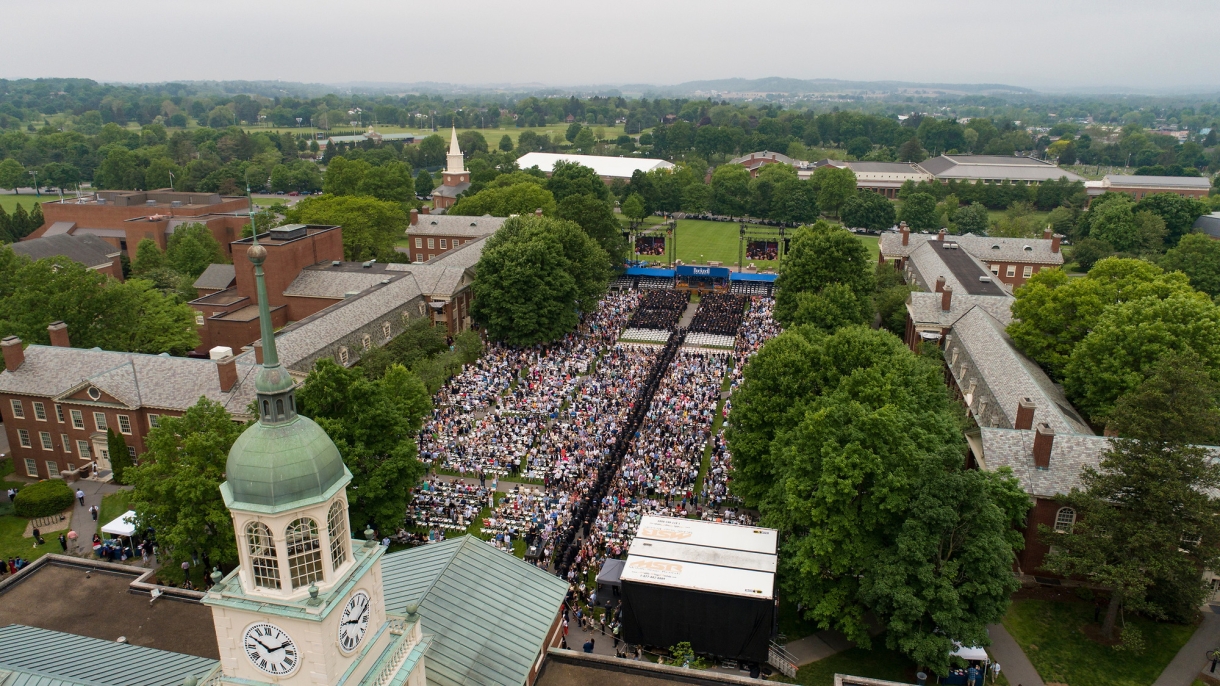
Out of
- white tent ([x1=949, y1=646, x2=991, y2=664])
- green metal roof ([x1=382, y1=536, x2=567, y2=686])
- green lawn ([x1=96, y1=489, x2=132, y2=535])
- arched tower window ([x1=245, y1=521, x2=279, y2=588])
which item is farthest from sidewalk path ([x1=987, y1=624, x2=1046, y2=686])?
green lawn ([x1=96, y1=489, x2=132, y2=535])

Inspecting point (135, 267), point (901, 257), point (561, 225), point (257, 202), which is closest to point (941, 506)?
point (561, 225)

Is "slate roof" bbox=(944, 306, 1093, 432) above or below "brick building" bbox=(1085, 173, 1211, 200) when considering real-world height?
below

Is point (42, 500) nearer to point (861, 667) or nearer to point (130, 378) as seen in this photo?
point (130, 378)

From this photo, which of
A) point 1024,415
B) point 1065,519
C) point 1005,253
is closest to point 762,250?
point 1005,253

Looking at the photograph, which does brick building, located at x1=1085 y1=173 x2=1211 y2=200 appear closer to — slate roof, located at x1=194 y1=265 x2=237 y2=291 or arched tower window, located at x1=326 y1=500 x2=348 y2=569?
slate roof, located at x1=194 y1=265 x2=237 y2=291

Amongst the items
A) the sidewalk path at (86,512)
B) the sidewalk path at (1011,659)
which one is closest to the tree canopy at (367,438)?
the sidewalk path at (86,512)

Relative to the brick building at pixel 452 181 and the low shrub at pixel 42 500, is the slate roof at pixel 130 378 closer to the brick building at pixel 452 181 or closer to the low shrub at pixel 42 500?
the low shrub at pixel 42 500
